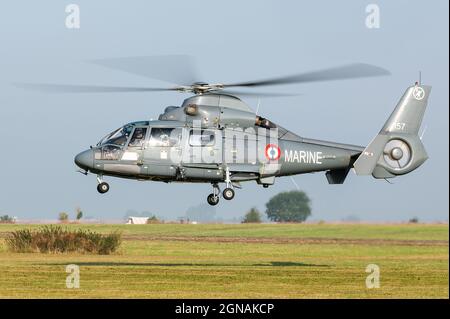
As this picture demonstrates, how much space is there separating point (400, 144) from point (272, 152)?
547 centimetres

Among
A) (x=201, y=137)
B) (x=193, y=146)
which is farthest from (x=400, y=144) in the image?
(x=193, y=146)

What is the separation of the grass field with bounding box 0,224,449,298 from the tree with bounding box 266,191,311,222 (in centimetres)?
6282

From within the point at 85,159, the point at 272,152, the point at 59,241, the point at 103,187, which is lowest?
the point at 103,187

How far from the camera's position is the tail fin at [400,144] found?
135ft

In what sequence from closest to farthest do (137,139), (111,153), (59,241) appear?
1. (111,153)
2. (137,139)
3. (59,241)

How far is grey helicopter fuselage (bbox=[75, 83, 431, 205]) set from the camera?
128ft

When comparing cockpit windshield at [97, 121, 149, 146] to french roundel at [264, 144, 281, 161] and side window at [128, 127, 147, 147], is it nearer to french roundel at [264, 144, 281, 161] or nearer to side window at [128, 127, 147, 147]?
side window at [128, 127, 147, 147]

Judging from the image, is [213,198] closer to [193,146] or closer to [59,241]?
[193,146]

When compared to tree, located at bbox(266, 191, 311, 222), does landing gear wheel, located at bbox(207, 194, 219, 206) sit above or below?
below

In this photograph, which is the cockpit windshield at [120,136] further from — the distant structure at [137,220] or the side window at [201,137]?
the distant structure at [137,220]

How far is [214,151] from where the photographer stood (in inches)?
1550

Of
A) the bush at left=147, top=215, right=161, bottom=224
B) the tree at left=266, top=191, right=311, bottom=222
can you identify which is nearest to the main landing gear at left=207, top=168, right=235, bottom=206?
the bush at left=147, top=215, right=161, bottom=224
